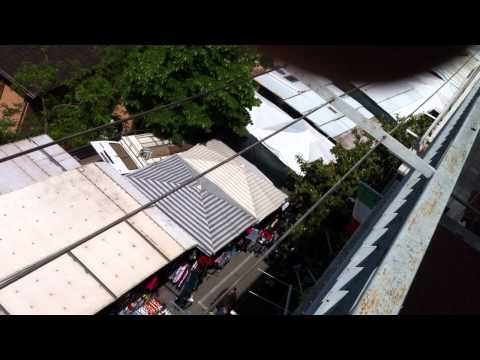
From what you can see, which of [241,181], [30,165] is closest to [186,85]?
[241,181]

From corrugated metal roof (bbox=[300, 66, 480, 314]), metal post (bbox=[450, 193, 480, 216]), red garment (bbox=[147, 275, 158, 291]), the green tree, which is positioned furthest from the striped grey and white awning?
corrugated metal roof (bbox=[300, 66, 480, 314])

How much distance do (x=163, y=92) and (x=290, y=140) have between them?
14.1 ft

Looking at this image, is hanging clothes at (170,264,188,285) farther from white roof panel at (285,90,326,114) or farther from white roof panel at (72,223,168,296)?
white roof panel at (285,90,326,114)

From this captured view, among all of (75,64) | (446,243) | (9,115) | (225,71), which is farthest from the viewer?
(75,64)

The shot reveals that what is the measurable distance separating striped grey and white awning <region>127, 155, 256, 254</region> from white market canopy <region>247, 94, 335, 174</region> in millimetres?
3100

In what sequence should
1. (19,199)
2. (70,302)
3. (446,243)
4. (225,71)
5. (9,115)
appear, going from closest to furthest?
(446,243) < (70,302) < (19,199) < (225,71) < (9,115)

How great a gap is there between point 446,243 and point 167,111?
902 centimetres

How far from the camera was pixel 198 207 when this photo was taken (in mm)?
9281

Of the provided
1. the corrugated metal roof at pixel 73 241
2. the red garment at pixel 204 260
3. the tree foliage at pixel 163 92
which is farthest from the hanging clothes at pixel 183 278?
the tree foliage at pixel 163 92

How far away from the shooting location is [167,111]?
11.3 meters

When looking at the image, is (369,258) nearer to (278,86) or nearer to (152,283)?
Answer: (152,283)
